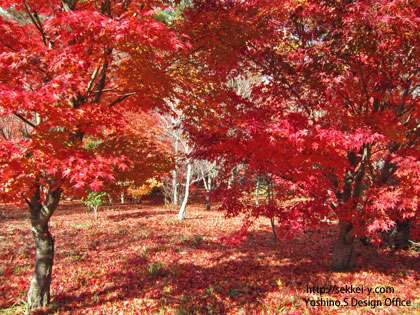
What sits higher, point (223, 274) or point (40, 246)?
point (40, 246)

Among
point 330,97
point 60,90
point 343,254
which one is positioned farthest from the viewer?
point 343,254

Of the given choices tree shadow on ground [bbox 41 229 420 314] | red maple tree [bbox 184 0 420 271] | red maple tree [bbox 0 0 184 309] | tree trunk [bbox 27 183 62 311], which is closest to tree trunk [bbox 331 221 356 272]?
red maple tree [bbox 184 0 420 271]

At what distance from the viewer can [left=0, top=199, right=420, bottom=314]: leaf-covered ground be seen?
14.5 feet

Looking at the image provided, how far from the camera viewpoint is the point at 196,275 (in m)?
5.78

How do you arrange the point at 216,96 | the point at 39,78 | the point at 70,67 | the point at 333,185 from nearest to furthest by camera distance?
the point at 70,67
the point at 39,78
the point at 216,96
the point at 333,185

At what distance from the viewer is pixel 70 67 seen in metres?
3.15

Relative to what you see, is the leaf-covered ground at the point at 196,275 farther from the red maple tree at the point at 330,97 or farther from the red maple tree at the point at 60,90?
the red maple tree at the point at 60,90

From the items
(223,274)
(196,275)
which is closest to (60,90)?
(196,275)

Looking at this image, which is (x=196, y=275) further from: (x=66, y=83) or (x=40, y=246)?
(x=66, y=83)

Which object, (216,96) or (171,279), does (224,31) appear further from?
(171,279)

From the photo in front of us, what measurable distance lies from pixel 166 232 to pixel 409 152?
8017 millimetres

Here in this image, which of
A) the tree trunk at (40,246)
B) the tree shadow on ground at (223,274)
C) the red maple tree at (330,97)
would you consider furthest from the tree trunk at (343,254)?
the tree trunk at (40,246)

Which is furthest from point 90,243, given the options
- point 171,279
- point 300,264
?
point 300,264

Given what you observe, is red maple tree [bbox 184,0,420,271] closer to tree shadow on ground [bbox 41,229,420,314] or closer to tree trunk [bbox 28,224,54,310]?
tree shadow on ground [bbox 41,229,420,314]
